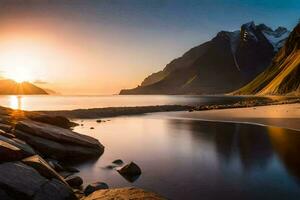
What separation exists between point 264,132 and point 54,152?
28.7m

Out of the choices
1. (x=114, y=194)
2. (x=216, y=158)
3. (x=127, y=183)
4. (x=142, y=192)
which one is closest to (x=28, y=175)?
(x=114, y=194)

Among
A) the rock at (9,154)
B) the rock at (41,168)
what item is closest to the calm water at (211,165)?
the rock at (41,168)

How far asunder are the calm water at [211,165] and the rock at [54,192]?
4724 mm

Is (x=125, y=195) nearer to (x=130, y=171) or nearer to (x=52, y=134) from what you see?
(x=130, y=171)

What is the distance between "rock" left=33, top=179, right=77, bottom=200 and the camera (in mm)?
15969

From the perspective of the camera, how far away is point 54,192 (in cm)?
1669

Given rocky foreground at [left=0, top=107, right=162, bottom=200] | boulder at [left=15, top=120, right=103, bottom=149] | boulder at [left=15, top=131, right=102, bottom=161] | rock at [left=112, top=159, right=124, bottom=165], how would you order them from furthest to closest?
boulder at [left=15, top=120, right=103, bottom=149], boulder at [left=15, top=131, right=102, bottom=161], rock at [left=112, top=159, right=124, bottom=165], rocky foreground at [left=0, top=107, right=162, bottom=200]

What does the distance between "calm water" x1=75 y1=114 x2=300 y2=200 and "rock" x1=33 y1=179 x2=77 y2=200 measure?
472 centimetres

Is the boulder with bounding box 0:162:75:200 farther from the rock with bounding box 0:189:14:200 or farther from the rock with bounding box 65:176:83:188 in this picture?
Result: the rock with bounding box 65:176:83:188

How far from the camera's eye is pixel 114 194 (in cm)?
1557

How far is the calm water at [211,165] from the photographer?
20.8 m

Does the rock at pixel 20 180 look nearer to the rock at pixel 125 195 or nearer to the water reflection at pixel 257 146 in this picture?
the rock at pixel 125 195

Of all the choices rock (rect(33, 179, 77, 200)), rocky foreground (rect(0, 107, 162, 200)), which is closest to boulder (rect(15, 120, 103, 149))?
rocky foreground (rect(0, 107, 162, 200))

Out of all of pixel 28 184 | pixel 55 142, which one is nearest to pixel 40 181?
pixel 28 184
